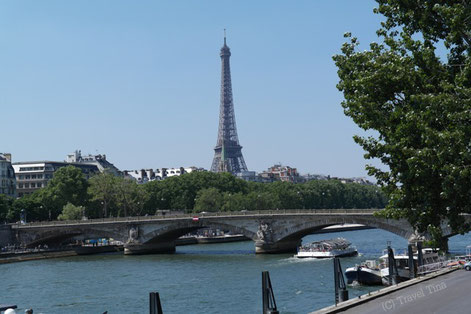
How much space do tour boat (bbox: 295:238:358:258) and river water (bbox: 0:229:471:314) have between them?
1.65 metres

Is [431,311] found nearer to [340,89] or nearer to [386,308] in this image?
[386,308]

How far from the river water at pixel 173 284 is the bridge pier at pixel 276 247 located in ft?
12.6

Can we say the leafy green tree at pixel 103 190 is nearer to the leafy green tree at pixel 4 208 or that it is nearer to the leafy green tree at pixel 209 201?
the leafy green tree at pixel 4 208

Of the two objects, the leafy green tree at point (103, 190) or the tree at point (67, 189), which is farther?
the leafy green tree at point (103, 190)

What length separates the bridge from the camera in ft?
218

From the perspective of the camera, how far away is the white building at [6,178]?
120 meters

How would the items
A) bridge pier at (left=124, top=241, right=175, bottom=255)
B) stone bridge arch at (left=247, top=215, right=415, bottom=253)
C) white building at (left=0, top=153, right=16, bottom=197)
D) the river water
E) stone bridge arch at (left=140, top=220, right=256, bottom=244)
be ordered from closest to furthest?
the river water
stone bridge arch at (left=247, top=215, right=415, bottom=253)
stone bridge arch at (left=140, top=220, right=256, bottom=244)
bridge pier at (left=124, top=241, right=175, bottom=255)
white building at (left=0, top=153, right=16, bottom=197)

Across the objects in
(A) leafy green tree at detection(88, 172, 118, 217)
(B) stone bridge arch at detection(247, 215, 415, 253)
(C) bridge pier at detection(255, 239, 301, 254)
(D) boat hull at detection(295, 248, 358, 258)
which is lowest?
(D) boat hull at detection(295, 248, 358, 258)

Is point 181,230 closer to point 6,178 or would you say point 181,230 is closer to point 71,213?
point 71,213

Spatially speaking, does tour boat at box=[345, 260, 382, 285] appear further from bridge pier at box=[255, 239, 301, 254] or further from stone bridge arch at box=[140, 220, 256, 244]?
stone bridge arch at box=[140, 220, 256, 244]

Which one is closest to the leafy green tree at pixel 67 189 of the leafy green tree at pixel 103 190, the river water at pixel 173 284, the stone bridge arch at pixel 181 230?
the leafy green tree at pixel 103 190

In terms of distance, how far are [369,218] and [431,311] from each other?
45958 millimetres

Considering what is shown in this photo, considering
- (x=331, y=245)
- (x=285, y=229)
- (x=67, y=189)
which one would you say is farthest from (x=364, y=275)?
(x=67, y=189)

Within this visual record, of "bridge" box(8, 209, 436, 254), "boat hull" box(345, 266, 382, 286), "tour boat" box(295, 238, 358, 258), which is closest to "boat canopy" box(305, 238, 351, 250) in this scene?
"tour boat" box(295, 238, 358, 258)
